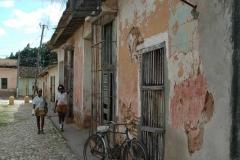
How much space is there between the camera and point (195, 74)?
3.73m

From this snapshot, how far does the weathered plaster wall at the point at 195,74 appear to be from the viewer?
10.4 feet

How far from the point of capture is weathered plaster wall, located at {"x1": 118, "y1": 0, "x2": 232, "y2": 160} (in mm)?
3174

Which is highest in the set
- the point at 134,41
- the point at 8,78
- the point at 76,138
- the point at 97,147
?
the point at 8,78

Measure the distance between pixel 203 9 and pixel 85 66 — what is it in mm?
7644

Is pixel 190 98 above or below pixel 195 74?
below

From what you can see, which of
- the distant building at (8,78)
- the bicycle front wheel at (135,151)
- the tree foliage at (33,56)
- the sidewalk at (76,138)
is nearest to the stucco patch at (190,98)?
the bicycle front wheel at (135,151)

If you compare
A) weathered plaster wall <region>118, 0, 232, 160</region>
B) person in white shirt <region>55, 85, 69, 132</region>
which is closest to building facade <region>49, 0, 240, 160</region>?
weathered plaster wall <region>118, 0, 232, 160</region>

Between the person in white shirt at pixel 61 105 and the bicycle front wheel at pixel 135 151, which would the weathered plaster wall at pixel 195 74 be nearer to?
the bicycle front wheel at pixel 135 151

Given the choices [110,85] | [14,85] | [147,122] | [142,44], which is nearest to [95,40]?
[110,85]

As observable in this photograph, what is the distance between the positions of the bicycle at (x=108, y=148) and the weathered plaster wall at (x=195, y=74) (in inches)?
23.7

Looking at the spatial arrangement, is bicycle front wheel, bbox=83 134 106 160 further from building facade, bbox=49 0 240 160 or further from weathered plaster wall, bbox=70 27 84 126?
weathered plaster wall, bbox=70 27 84 126

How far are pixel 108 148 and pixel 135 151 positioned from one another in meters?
0.95

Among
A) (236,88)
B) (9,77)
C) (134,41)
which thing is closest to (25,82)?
(9,77)

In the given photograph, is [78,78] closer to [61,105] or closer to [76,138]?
[61,105]
